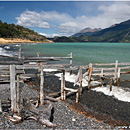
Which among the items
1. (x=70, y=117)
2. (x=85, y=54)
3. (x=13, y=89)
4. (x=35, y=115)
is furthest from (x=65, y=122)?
(x=85, y=54)

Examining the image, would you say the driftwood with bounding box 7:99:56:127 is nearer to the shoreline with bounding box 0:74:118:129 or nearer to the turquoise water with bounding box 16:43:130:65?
the shoreline with bounding box 0:74:118:129

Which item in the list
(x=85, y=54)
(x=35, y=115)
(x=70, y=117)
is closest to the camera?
(x=35, y=115)

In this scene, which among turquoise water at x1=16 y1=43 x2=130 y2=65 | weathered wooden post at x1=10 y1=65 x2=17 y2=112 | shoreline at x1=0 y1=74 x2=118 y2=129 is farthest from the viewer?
turquoise water at x1=16 y1=43 x2=130 y2=65

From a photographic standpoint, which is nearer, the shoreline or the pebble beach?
the shoreline

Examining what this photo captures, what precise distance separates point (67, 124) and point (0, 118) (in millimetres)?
3754

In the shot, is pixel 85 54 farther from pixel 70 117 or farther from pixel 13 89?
pixel 13 89

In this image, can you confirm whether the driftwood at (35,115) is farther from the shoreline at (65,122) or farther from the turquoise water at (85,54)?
the turquoise water at (85,54)

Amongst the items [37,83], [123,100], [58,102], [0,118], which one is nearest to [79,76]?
[58,102]

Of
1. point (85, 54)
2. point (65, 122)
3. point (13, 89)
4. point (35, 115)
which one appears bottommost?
point (65, 122)

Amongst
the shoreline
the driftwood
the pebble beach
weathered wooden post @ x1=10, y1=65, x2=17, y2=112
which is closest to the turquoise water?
the pebble beach

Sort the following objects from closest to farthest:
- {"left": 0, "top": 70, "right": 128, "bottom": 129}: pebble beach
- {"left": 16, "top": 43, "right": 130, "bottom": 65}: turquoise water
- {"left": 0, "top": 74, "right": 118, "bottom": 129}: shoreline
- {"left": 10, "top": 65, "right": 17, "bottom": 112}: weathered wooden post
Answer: {"left": 0, "top": 74, "right": 118, "bottom": 129}: shoreline, {"left": 0, "top": 70, "right": 128, "bottom": 129}: pebble beach, {"left": 10, "top": 65, "right": 17, "bottom": 112}: weathered wooden post, {"left": 16, "top": 43, "right": 130, "bottom": 65}: turquoise water

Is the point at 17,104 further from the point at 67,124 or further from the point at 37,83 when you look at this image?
the point at 37,83

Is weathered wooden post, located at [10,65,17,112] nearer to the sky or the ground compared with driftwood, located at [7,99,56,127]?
nearer to the sky

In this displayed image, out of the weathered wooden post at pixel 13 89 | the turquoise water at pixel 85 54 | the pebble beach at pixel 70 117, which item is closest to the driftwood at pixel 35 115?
the pebble beach at pixel 70 117
